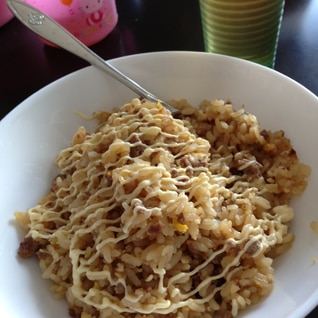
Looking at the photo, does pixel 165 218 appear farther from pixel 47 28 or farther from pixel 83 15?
pixel 83 15

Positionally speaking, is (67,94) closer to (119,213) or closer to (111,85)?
(111,85)

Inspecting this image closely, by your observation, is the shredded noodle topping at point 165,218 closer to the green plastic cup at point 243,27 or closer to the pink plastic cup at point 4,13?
the green plastic cup at point 243,27

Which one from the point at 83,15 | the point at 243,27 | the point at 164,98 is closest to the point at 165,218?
the point at 164,98

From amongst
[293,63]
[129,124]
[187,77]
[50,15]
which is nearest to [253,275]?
[129,124]

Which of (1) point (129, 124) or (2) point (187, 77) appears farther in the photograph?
(2) point (187, 77)

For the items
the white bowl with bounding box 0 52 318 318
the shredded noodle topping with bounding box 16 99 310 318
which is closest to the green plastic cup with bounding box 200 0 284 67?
the white bowl with bounding box 0 52 318 318

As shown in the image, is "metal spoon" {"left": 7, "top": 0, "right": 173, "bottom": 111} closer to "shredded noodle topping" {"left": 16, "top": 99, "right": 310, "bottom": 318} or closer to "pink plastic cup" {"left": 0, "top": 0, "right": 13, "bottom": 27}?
"shredded noodle topping" {"left": 16, "top": 99, "right": 310, "bottom": 318}

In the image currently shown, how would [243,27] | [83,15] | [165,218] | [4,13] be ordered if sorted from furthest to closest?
[4,13], [83,15], [243,27], [165,218]
